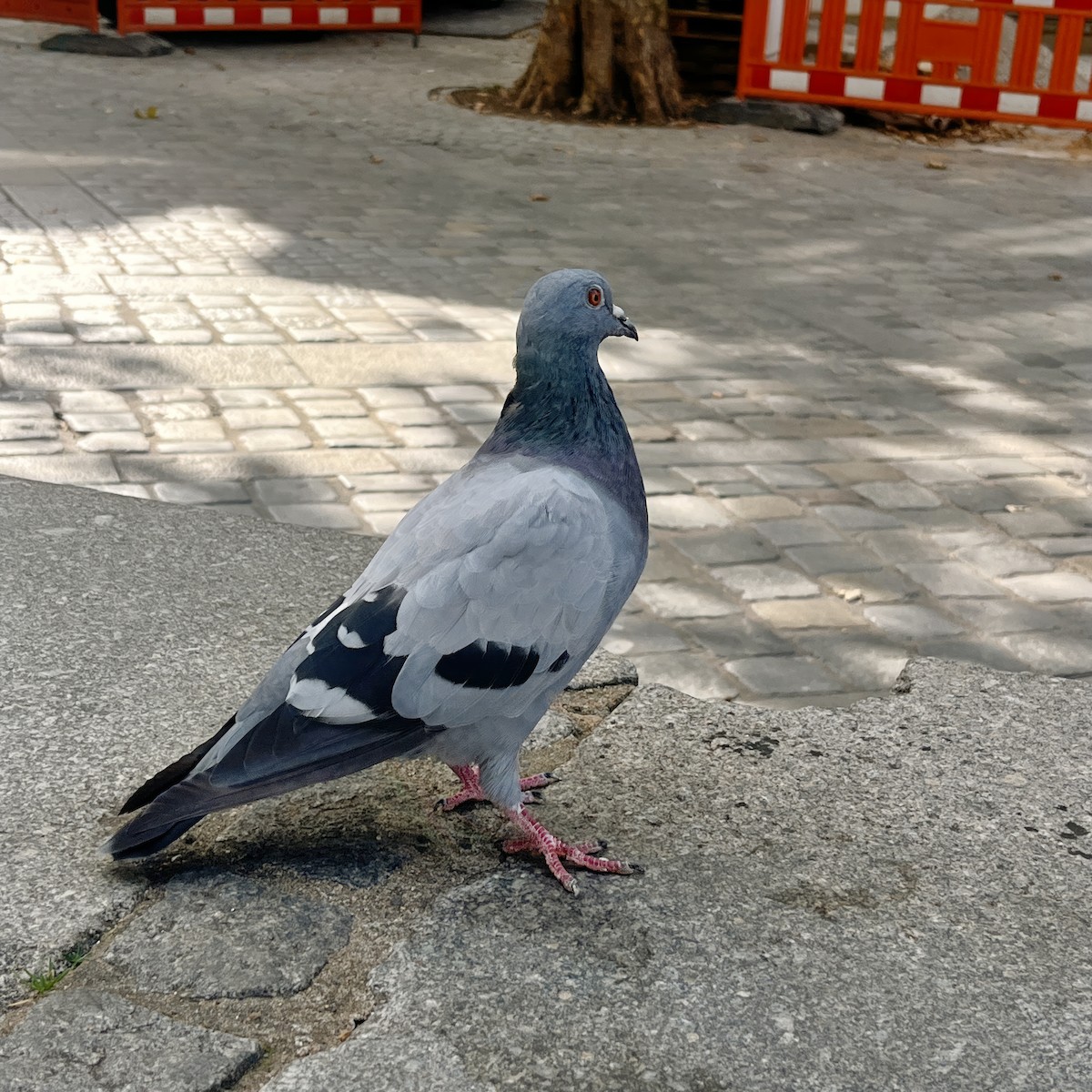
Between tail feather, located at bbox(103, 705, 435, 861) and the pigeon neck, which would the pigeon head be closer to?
the pigeon neck

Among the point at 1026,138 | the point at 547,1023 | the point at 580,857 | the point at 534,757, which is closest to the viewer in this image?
the point at 547,1023

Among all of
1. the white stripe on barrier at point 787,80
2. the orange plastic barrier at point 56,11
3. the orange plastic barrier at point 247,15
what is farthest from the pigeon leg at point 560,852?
the orange plastic barrier at point 56,11

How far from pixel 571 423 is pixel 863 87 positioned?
9539mm

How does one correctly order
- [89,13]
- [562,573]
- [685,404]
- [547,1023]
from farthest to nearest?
[89,13]
[685,404]
[562,573]
[547,1023]

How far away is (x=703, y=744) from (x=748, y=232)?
5610 mm

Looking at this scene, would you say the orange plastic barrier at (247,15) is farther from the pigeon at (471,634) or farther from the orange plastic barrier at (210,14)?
→ the pigeon at (471,634)

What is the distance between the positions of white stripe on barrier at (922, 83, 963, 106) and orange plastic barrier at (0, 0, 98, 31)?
812 cm

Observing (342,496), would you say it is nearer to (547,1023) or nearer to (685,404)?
(685,404)

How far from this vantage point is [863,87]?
1117cm

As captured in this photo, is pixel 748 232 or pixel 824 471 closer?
→ pixel 824 471

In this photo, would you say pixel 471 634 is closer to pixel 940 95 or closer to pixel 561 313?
pixel 561 313

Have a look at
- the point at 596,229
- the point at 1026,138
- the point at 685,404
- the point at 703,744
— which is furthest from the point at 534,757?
the point at 1026,138

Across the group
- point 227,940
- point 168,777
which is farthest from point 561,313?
point 227,940

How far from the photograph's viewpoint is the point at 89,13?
544 inches
